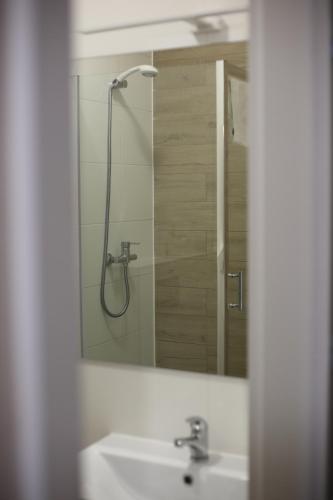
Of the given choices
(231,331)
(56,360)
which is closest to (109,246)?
(231,331)

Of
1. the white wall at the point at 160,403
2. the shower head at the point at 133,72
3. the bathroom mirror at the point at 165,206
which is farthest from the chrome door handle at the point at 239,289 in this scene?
the shower head at the point at 133,72

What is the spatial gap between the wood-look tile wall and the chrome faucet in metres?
0.09

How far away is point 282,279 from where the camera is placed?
240 mm

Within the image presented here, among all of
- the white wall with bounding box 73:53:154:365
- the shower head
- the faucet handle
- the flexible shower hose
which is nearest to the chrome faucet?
the faucet handle

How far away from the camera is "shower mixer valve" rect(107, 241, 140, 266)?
1.16m

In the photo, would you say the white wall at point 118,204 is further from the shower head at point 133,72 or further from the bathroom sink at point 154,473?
the bathroom sink at point 154,473

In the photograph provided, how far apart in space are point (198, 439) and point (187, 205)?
0.42 meters

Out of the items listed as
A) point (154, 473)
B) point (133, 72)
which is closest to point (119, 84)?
point (133, 72)

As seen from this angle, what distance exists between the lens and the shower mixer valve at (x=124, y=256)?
1157 millimetres

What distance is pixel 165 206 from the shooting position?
111 cm

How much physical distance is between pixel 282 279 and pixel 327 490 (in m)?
0.09

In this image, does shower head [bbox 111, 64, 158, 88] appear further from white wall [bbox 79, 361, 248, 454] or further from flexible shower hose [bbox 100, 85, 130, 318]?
white wall [bbox 79, 361, 248, 454]

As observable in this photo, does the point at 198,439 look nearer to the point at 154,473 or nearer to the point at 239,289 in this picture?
the point at 154,473

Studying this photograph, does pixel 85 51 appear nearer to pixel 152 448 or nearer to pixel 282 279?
pixel 152 448
